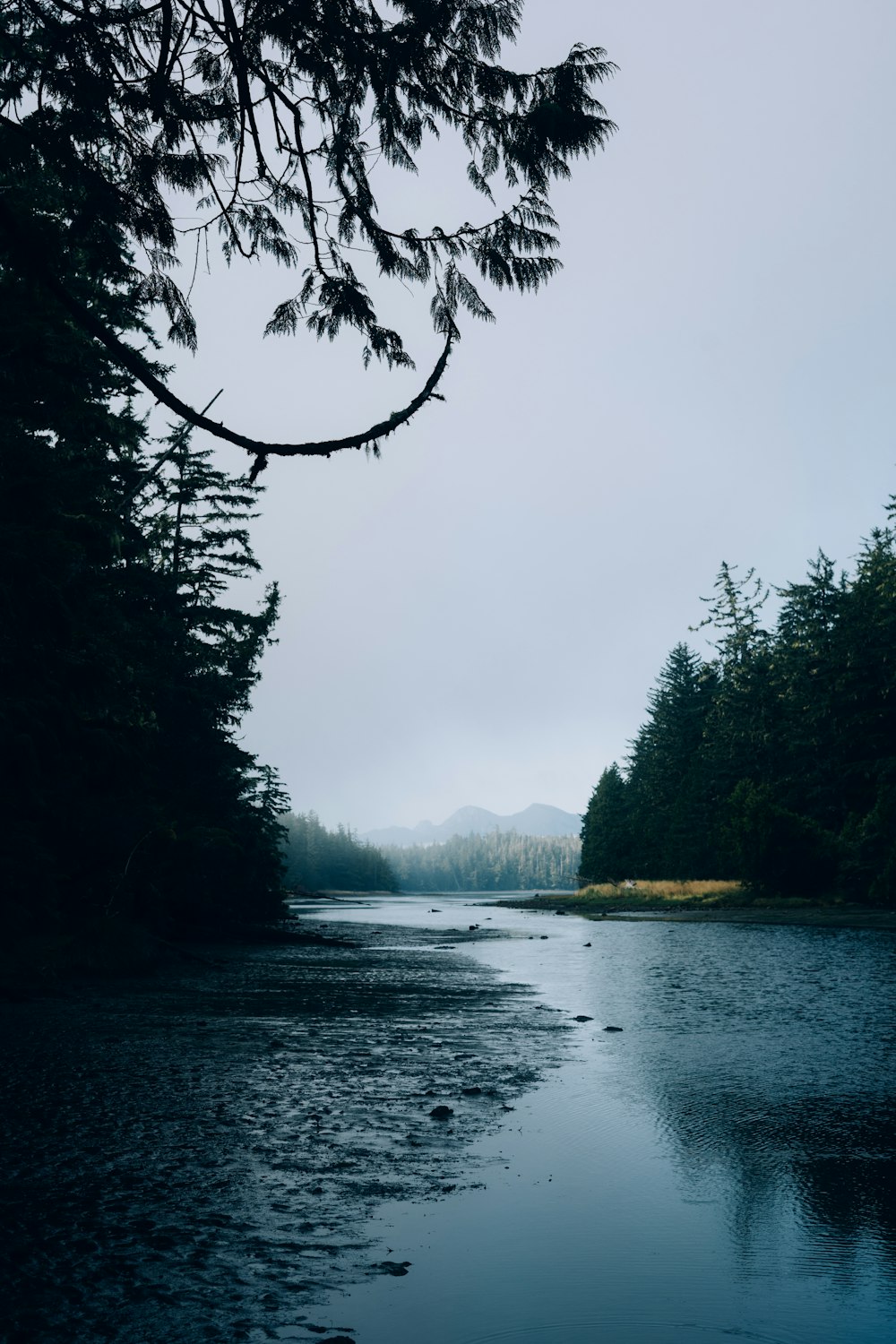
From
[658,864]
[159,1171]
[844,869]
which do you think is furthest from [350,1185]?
[658,864]

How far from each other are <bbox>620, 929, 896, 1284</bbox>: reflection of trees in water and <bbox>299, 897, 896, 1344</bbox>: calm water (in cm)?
2

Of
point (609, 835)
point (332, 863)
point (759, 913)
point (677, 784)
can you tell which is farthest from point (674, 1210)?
point (332, 863)

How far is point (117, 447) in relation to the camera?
1875 cm

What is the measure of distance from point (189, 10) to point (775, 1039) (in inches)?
371

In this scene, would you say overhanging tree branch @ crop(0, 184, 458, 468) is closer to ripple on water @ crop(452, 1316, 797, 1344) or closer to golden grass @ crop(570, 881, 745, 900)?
ripple on water @ crop(452, 1316, 797, 1344)

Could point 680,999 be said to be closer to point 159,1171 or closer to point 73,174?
point 159,1171

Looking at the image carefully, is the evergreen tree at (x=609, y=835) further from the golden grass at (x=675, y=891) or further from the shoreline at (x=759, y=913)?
the shoreline at (x=759, y=913)

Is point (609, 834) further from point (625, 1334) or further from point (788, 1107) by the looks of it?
point (625, 1334)

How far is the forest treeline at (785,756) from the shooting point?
4131cm

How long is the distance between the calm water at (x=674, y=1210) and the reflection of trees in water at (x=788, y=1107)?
0.8 inches

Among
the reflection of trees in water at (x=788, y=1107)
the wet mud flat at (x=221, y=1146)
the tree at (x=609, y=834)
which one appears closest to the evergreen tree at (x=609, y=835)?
the tree at (x=609, y=834)

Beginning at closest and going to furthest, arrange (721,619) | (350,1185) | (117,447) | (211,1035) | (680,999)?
1. (350,1185)
2. (211,1035)
3. (680,999)
4. (117,447)
5. (721,619)

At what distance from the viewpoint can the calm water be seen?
3236 mm

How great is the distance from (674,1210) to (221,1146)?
7.87ft
